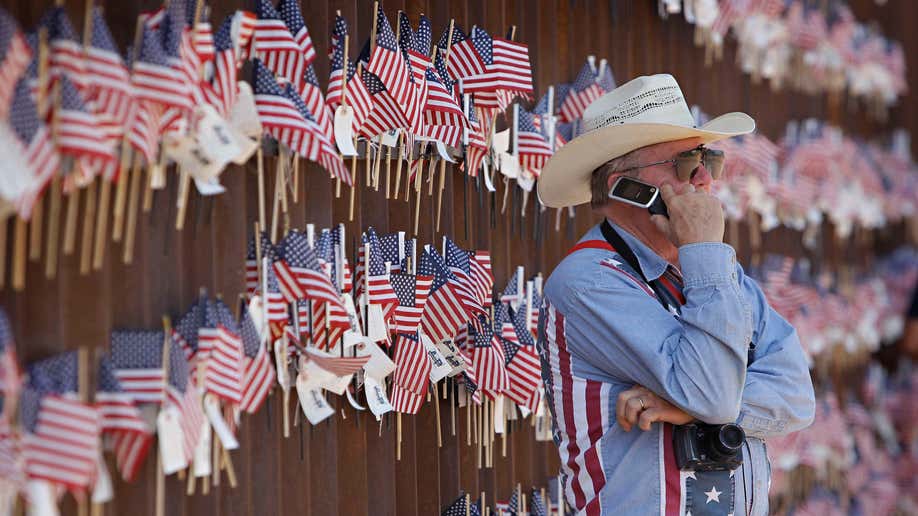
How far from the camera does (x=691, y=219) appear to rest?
301cm

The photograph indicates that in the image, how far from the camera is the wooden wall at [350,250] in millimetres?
2764

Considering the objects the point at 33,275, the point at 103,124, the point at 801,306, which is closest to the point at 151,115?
the point at 103,124

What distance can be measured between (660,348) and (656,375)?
7 centimetres

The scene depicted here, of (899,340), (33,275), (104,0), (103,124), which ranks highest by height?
(104,0)

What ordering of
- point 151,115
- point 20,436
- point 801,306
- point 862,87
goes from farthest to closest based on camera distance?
point 862,87, point 801,306, point 151,115, point 20,436

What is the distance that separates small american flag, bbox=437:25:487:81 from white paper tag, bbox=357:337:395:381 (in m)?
1.10

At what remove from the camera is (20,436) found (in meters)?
2.47

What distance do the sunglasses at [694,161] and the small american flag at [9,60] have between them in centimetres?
167

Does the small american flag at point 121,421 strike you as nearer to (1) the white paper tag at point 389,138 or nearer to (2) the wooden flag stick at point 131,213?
(2) the wooden flag stick at point 131,213

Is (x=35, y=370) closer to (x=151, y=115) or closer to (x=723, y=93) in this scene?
(x=151, y=115)

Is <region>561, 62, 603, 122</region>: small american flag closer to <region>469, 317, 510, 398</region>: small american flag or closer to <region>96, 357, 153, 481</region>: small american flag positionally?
<region>469, 317, 510, 398</region>: small american flag

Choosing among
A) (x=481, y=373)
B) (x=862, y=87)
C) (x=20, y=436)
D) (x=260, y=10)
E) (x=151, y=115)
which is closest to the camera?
(x=20, y=436)

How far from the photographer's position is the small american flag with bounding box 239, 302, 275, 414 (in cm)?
313

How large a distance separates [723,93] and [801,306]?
1.43 m
